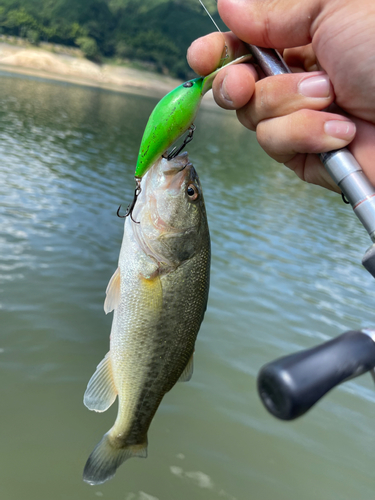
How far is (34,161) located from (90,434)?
11.9 meters

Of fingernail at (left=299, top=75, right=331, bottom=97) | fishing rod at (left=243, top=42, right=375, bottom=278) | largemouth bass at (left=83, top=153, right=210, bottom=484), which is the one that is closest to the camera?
fishing rod at (left=243, top=42, right=375, bottom=278)

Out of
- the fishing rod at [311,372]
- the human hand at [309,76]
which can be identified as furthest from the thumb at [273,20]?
the fishing rod at [311,372]

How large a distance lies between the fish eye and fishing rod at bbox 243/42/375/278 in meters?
0.70

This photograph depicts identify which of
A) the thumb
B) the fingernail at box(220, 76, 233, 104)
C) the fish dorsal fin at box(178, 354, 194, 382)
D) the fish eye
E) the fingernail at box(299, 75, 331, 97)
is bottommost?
the fish dorsal fin at box(178, 354, 194, 382)

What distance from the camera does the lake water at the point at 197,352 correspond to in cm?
432

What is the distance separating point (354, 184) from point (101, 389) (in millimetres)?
1806

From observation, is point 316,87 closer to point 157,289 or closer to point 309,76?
point 309,76

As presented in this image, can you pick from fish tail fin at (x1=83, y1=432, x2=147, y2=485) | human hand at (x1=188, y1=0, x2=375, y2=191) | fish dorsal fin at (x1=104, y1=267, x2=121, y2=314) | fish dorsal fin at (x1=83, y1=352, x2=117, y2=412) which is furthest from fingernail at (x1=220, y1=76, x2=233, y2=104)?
fish tail fin at (x1=83, y1=432, x2=147, y2=485)

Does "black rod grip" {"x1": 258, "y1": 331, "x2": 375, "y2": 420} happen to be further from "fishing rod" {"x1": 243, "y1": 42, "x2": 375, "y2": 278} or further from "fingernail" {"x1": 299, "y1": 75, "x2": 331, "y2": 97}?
"fingernail" {"x1": 299, "y1": 75, "x2": 331, "y2": 97}

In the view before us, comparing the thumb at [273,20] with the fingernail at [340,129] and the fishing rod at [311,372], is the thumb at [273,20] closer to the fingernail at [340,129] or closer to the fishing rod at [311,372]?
the fingernail at [340,129]

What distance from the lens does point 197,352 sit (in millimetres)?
6312

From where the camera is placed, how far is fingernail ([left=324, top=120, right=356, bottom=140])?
223 cm

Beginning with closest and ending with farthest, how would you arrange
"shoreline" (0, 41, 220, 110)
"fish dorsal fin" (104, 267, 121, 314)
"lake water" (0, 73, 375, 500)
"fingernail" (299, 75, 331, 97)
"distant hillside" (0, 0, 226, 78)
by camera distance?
"fingernail" (299, 75, 331, 97), "fish dorsal fin" (104, 267, 121, 314), "lake water" (0, 73, 375, 500), "shoreline" (0, 41, 220, 110), "distant hillside" (0, 0, 226, 78)

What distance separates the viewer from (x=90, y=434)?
463cm
